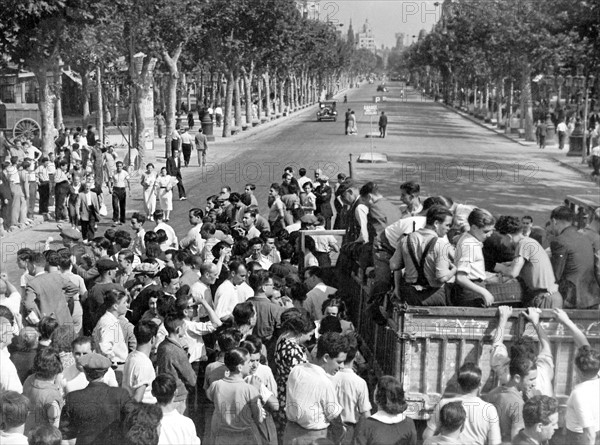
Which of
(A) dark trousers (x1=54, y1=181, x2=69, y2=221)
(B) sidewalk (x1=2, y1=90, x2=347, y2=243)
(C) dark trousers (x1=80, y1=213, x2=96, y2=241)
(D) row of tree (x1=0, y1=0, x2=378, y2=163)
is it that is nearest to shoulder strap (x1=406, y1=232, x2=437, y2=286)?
(C) dark trousers (x1=80, y1=213, x2=96, y2=241)

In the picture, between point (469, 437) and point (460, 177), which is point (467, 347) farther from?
point (460, 177)

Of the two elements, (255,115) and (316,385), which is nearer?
(316,385)

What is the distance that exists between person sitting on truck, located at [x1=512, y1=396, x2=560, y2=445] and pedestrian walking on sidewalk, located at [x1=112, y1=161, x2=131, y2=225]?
1637cm

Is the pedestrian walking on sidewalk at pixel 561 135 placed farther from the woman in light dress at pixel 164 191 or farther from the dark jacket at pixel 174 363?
the dark jacket at pixel 174 363

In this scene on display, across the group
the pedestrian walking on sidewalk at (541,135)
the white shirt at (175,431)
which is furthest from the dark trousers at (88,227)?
the pedestrian walking on sidewalk at (541,135)

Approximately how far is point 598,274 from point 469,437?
3.09 metres

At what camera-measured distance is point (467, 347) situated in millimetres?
8258

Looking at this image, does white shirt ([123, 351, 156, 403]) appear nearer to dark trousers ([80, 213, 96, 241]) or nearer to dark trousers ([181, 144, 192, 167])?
dark trousers ([80, 213, 96, 241])

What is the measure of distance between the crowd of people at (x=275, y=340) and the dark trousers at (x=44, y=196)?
10.9 meters

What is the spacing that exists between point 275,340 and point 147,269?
2425 millimetres

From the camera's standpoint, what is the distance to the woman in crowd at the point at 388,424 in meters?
6.55

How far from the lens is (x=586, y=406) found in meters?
6.95

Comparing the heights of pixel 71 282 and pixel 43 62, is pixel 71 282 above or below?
below

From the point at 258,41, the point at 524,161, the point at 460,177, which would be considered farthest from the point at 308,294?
the point at 258,41
